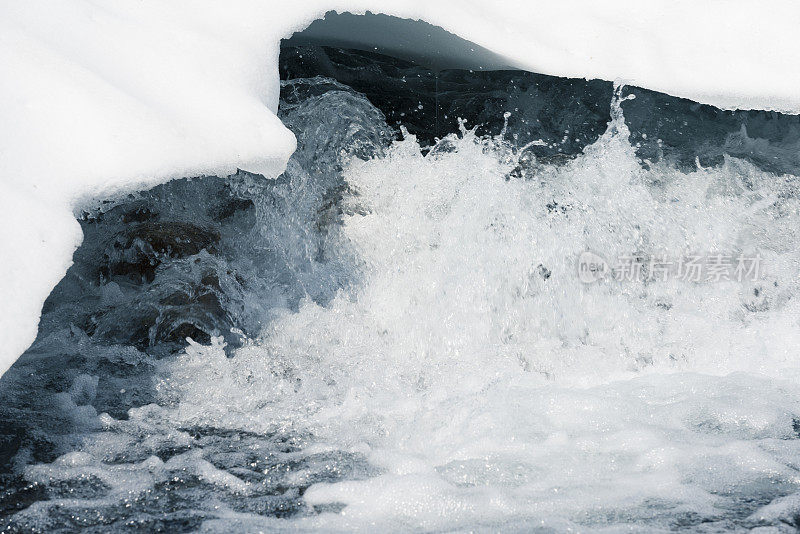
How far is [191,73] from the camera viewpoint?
249 centimetres

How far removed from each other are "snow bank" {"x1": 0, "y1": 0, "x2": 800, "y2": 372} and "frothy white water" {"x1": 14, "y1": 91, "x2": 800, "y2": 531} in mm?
549

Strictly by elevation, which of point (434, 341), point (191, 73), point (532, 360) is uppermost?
point (191, 73)

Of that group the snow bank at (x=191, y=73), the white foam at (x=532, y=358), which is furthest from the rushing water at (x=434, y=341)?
the snow bank at (x=191, y=73)

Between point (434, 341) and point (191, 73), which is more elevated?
point (191, 73)

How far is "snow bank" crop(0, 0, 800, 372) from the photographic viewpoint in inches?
76.9

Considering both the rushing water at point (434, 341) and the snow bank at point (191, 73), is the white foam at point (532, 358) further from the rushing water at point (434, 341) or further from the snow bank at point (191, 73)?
the snow bank at point (191, 73)

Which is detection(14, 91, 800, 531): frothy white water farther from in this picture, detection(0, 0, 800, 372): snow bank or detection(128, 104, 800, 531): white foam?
detection(0, 0, 800, 372): snow bank

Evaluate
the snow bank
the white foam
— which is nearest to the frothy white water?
the white foam

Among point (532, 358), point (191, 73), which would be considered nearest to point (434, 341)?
point (532, 358)

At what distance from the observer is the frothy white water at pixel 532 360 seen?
1.74 metres

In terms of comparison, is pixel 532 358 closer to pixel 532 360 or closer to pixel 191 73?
pixel 532 360

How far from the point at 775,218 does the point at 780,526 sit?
2.49m

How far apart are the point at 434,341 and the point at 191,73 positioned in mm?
1458

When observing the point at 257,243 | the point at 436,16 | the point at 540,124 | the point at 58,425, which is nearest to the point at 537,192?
the point at 540,124
